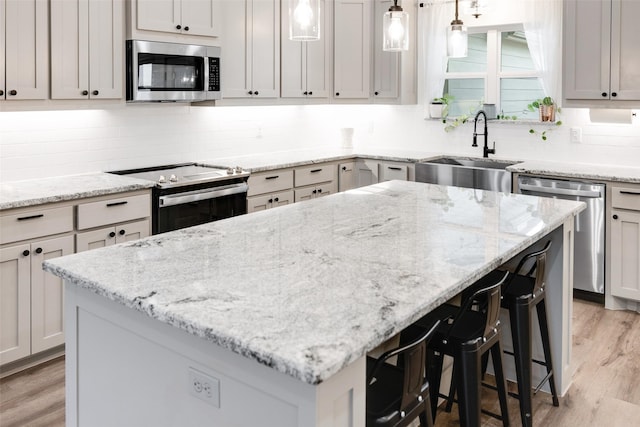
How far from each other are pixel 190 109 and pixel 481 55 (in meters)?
2.75

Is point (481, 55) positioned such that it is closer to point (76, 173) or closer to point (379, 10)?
point (379, 10)

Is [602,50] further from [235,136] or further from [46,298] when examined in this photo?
[46,298]

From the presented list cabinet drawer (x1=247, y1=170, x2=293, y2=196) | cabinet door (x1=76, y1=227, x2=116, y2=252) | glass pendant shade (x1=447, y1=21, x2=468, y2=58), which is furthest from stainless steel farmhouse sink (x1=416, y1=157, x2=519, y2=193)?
cabinet door (x1=76, y1=227, x2=116, y2=252)

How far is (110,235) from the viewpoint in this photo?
3.58 meters

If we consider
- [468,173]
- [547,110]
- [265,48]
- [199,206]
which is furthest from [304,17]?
[547,110]

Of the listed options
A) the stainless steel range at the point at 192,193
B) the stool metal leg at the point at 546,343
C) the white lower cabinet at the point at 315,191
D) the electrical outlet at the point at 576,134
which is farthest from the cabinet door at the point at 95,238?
the electrical outlet at the point at 576,134

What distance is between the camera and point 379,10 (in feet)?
18.6

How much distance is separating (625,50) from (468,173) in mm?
1459

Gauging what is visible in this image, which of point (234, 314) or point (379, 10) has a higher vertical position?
point (379, 10)

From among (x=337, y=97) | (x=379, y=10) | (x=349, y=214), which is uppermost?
(x=379, y=10)

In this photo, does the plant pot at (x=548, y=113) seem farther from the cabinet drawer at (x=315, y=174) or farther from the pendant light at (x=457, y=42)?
the cabinet drawer at (x=315, y=174)

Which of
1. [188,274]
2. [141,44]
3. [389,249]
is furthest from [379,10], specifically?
[188,274]

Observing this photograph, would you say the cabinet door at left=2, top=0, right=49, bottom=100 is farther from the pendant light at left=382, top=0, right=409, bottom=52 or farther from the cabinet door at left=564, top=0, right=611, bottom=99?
the cabinet door at left=564, top=0, right=611, bottom=99

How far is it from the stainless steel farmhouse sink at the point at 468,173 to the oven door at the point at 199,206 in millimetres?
1689
